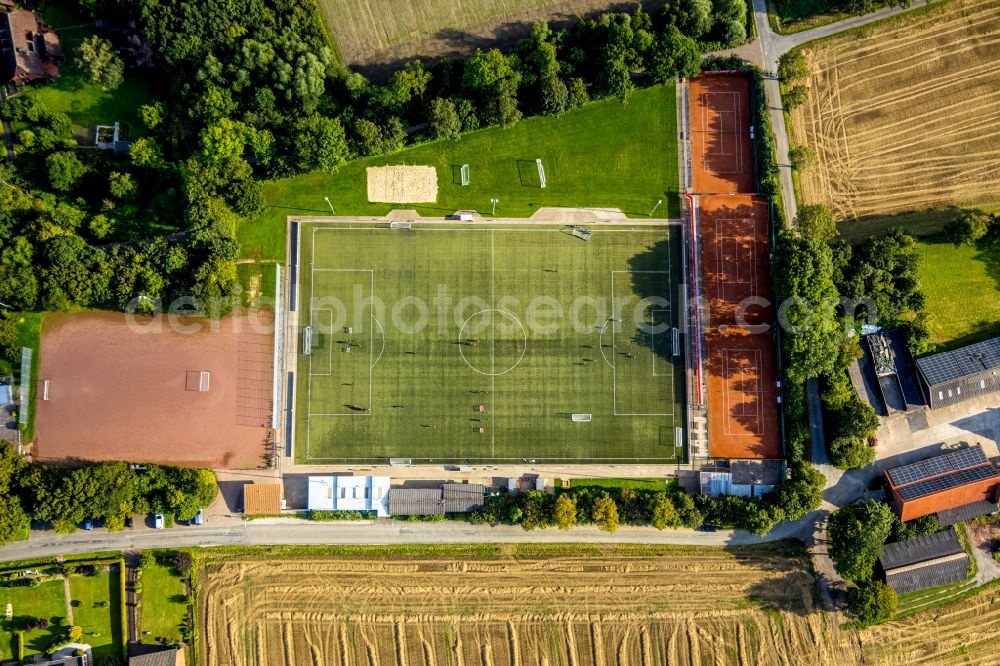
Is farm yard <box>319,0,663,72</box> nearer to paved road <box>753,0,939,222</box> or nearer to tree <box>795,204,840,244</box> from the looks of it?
paved road <box>753,0,939,222</box>

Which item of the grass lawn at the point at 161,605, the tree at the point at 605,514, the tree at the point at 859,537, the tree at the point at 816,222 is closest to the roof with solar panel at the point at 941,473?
the tree at the point at 859,537

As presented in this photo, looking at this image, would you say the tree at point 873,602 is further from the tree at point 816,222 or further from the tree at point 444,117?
the tree at point 444,117

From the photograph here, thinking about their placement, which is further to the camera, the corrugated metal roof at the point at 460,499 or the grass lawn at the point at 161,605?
the corrugated metal roof at the point at 460,499

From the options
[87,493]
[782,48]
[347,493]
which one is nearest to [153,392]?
[87,493]

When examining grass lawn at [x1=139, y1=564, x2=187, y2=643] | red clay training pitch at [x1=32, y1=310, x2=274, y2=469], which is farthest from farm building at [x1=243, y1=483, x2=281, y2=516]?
grass lawn at [x1=139, y1=564, x2=187, y2=643]

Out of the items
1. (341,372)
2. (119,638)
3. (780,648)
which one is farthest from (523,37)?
(119,638)
